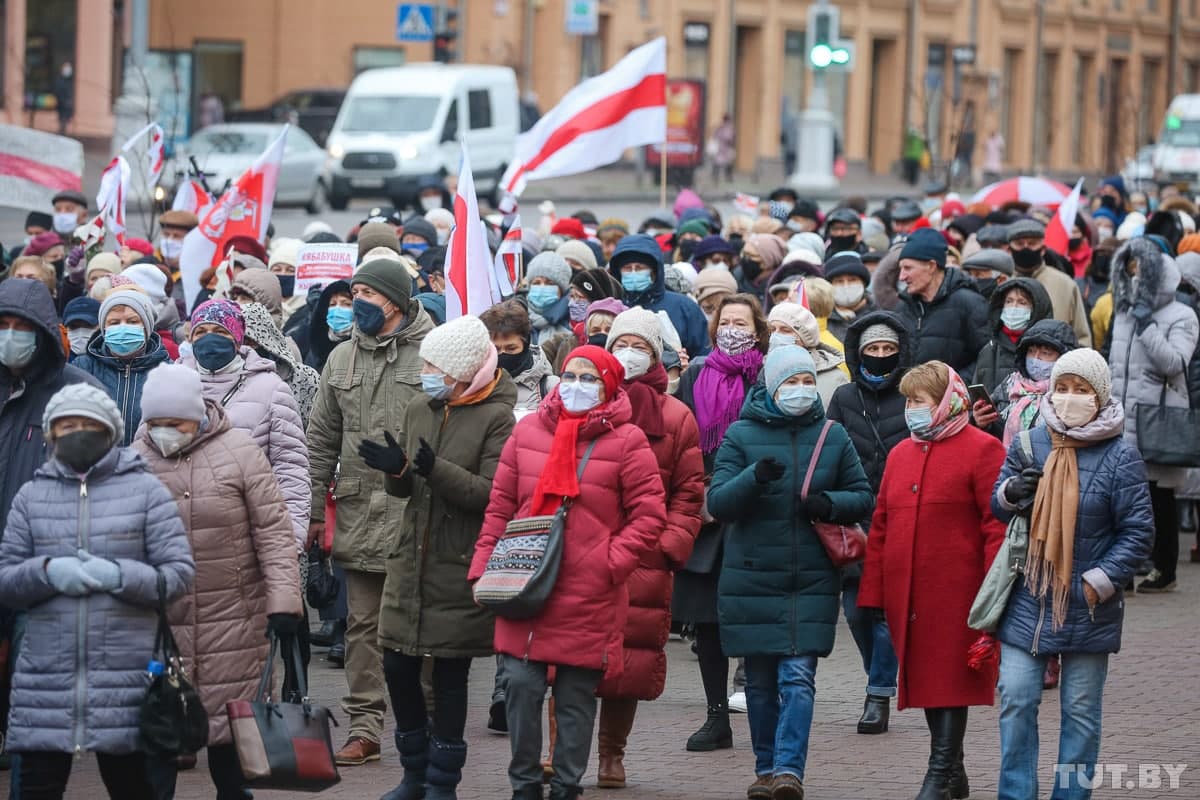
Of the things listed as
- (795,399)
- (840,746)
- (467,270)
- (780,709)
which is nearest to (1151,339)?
(467,270)

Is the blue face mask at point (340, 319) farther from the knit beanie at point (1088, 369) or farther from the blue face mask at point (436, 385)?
the knit beanie at point (1088, 369)

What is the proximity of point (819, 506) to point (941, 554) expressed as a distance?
1.52 feet

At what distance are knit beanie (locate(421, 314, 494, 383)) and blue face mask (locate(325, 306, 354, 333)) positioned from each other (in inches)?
96.1

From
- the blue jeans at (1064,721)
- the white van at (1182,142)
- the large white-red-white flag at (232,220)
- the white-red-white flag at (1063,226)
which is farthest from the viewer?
the white van at (1182,142)

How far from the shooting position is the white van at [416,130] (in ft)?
118

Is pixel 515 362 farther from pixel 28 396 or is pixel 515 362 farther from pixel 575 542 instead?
pixel 28 396

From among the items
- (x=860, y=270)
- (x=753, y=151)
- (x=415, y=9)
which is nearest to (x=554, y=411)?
(x=860, y=270)

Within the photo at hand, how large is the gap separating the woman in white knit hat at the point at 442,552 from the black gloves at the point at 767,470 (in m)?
0.90

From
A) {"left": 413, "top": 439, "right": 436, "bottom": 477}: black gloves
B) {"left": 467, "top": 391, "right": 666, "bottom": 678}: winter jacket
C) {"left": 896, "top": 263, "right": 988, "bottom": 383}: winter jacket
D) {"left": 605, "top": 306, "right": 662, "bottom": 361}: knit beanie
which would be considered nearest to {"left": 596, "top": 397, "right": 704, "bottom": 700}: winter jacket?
{"left": 605, "top": 306, "right": 662, "bottom": 361}: knit beanie

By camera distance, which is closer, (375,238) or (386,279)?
(386,279)

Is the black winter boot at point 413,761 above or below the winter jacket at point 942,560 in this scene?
below

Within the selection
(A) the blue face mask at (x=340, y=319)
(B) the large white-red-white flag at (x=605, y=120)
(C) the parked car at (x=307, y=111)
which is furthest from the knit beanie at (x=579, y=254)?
(C) the parked car at (x=307, y=111)

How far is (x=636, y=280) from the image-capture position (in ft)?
37.9

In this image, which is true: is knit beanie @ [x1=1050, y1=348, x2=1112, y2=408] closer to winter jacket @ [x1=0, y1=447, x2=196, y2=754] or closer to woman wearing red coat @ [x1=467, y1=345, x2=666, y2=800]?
woman wearing red coat @ [x1=467, y1=345, x2=666, y2=800]
